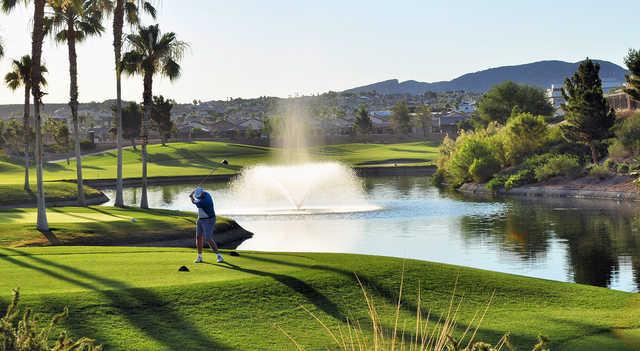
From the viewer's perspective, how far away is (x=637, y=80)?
63.8m

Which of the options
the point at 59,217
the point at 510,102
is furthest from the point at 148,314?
the point at 510,102

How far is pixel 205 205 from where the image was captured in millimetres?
22625

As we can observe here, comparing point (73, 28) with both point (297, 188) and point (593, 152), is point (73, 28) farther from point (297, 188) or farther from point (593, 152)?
point (593, 152)

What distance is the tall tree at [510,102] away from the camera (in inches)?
5605

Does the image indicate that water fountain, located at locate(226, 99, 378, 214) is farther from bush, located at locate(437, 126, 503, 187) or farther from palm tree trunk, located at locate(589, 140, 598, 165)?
palm tree trunk, located at locate(589, 140, 598, 165)

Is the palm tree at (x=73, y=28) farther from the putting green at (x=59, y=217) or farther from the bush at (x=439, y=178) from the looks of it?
the bush at (x=439, y=178)

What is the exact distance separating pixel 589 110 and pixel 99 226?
186ft

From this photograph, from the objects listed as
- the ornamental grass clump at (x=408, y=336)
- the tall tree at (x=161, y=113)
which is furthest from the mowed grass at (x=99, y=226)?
the tall tree at (x=161, y=113)

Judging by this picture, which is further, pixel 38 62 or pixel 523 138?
pixel 523 138

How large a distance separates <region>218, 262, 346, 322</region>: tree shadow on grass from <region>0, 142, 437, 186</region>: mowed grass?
81354 millimetres

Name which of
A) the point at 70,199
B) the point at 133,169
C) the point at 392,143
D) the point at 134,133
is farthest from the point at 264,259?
the point at 392,143

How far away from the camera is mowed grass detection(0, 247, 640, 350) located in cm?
1616

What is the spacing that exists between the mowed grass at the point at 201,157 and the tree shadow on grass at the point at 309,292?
81354 mm

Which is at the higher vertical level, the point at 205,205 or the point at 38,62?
the point at 38,62
